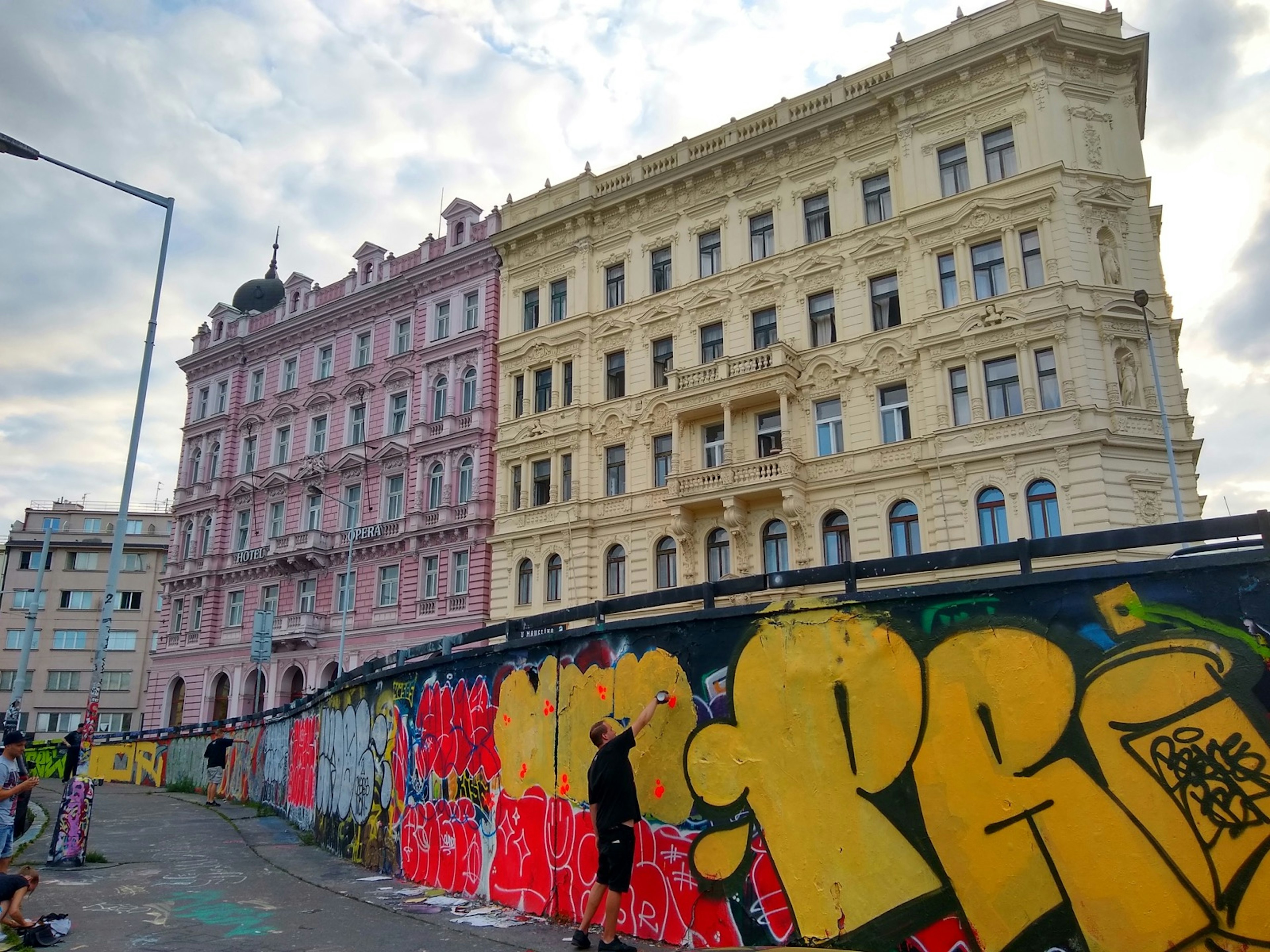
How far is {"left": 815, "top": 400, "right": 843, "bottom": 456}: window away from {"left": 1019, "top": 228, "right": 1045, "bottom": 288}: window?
19.2 ft

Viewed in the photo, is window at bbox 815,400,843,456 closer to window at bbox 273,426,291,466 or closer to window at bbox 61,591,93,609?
window at bbox 273,426,291,466

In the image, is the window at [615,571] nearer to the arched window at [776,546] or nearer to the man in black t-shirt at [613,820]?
the arched window at [776,546]

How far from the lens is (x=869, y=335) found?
2583cm

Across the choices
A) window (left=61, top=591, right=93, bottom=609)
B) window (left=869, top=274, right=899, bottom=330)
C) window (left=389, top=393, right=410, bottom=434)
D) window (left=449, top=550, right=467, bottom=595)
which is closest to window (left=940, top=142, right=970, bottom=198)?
window (left=869, top=274, right=899, bottom=330)

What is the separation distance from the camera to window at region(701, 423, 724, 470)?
2800cm

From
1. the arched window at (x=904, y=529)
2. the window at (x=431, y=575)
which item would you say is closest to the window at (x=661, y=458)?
the arched window at (x=904, y=529)

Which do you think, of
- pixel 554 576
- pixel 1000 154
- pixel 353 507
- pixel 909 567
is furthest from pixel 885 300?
pixel 353 507

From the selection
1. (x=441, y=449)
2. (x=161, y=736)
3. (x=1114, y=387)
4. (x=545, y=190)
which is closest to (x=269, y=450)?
(x=441, y=449)

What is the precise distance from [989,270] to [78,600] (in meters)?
69.7

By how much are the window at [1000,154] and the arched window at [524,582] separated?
18.6 meters

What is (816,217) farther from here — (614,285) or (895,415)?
(614,285)

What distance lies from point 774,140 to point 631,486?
11.8 meters

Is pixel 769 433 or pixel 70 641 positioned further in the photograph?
pixel 70 641

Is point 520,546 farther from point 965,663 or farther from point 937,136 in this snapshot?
point 965,663
